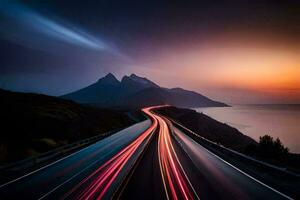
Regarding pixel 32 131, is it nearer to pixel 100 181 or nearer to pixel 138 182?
pixel 100 181

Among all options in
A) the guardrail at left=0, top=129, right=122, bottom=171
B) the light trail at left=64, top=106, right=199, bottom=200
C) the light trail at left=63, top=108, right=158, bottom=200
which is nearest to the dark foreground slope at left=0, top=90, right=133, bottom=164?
the guardrail at left=0, top=129, right=122, bottom=171

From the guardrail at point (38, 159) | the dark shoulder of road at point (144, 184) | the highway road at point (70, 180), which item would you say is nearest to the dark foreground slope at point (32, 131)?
the guardrail at point (38, 159)

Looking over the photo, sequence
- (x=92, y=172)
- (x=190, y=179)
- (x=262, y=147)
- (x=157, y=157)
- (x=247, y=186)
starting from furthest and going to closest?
(x=262, y=147)
(x=157, y=157)
(x=92, y=172)
(x=190, y=179)
(x=247, y=186)

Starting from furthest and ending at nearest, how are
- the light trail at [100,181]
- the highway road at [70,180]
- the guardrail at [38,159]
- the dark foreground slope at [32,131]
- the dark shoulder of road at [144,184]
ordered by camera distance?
the dark foreground slope at [32,131], the guardrail at [38,159], the highway road at [70,180], the light trail at [100,181], the dark shoulder of road at [144,184]

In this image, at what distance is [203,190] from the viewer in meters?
14.1

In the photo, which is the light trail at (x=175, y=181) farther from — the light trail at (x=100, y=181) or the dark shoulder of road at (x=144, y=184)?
the light trail at (x=100, y=181)

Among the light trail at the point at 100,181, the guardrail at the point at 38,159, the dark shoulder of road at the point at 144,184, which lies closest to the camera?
the dark shoulder of road at the point at 144,184

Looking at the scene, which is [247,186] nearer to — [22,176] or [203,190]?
[203,190]

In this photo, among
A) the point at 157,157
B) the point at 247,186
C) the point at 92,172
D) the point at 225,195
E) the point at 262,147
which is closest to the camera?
the point at 225,195

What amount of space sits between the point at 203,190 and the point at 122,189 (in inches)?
147

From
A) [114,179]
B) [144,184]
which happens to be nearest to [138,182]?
[144,184]

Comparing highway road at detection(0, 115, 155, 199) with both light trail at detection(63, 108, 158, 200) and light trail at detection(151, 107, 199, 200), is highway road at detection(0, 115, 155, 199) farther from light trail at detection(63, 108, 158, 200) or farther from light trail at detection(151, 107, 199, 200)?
light trail at detection(151, 107, 199, 200)

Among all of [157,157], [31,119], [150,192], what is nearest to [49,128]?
[31,119]

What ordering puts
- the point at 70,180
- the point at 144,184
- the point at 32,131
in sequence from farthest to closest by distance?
the point at 32,131
the point at 70,180
the point at 144,184
